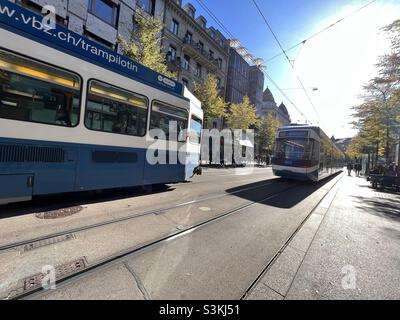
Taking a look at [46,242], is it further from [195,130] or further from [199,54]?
[199,54]

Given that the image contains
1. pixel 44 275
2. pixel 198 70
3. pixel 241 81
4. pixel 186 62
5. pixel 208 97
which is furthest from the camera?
pixel 241 81

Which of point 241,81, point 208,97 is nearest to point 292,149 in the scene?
point 208,97

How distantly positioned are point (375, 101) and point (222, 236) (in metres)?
21.5

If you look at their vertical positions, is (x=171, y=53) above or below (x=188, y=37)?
below

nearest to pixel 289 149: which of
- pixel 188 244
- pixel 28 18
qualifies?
pixel 188 244

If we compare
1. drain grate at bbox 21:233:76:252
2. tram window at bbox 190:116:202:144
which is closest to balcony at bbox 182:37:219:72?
tram window at bbox 190:116:202:144

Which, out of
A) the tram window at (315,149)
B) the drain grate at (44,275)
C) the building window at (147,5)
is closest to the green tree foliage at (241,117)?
the building window at (147,5)

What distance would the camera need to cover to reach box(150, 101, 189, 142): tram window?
6.50 metres

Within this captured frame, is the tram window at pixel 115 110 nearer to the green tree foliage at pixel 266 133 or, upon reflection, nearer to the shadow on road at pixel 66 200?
the shadow on road at pixel 66 200

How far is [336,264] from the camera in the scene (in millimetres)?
3246

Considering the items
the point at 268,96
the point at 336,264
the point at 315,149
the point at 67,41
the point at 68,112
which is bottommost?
the point at 336,264

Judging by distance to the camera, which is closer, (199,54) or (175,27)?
(175,27)

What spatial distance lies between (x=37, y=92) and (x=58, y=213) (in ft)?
8.32
